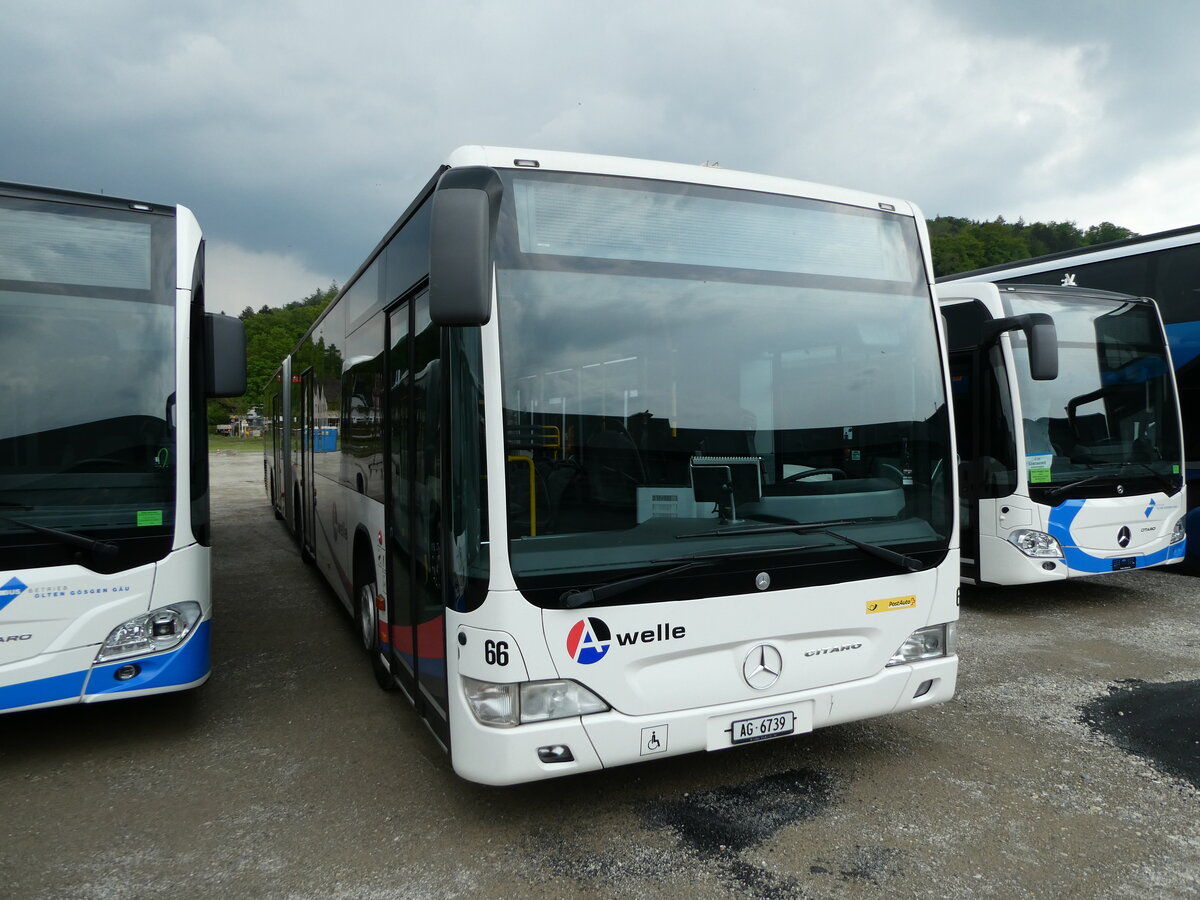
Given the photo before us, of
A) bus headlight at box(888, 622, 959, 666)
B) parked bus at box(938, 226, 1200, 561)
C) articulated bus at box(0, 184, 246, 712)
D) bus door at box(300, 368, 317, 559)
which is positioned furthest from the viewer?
parked bus at box(938, 226, 1200, 561)

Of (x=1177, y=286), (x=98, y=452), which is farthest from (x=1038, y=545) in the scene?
(x=98, y=452)

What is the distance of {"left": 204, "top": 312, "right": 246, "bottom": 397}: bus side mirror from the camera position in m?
4.58

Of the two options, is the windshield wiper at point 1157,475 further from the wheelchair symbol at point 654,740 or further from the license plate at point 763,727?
the wheelchair symbol at point 654,740

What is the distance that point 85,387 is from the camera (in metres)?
4.06

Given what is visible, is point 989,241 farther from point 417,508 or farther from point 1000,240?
point 417,508

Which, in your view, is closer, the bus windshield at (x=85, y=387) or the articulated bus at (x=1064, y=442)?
the bus windshield at (x=85, y=387)

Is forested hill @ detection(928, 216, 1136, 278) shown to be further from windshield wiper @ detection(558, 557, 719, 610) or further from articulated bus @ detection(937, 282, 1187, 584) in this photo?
windshield wiper @ detection(558, 557, 719, 610)

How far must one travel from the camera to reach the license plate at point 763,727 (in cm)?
336

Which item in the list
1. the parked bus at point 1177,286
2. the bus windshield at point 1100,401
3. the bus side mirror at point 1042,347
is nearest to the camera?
the bus side mirror at point 1042,347

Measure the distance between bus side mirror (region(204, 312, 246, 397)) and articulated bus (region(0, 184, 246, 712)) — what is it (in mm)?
156

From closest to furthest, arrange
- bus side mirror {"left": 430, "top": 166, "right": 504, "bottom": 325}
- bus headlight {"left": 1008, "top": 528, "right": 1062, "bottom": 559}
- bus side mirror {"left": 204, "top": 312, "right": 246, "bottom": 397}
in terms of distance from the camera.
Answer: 1. bus side mirror {"left": 430, "top": 166, "right": 504, "bottom": 325}
2. bus side mirror {"left": 204, "top": 312, "right": 246, "bottom": 397}
3. bus headlight {"left": 1008, "top": 528, "right": 1062, "bottom": 559}

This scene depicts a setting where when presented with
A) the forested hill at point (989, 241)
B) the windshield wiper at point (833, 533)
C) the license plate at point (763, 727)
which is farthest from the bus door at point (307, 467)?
the forested hill at point (989, 241)

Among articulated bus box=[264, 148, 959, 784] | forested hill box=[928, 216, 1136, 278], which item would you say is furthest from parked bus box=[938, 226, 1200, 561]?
forested hill box=[928, 216, 1136, 278]

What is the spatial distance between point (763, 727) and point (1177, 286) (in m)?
8.98
